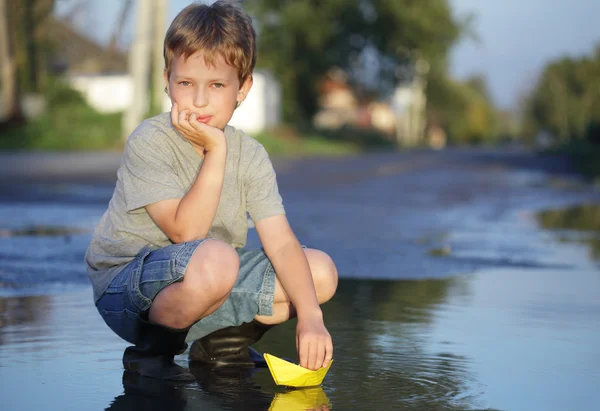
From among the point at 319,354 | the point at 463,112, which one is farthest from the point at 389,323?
the point at 463,112

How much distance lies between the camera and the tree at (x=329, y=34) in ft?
148

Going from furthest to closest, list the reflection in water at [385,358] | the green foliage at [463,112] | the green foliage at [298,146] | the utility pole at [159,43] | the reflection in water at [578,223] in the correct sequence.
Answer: the green foliage at [463,112] < the green foliage at [298,146] < the utility pole at [159,43] < the reflection in water at [578,223] < the reflection in water at [385,358]

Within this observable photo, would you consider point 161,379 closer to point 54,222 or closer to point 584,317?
point 584,317

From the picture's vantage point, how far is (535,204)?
39.4 feet

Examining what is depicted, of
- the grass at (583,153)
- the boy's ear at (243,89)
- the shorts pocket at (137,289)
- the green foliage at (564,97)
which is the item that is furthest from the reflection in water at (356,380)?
the green foliage at (564,97)

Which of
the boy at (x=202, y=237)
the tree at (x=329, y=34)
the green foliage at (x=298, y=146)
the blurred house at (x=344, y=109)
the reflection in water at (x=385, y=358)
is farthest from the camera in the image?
the blurred house at (x=344, y=109)

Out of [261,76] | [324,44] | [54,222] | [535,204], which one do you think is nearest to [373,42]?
[324,44]

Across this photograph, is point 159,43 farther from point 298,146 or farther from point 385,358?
point 385,358

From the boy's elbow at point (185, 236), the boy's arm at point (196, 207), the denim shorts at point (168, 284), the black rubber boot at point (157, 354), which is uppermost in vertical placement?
the boy's arm at point (196, 207)

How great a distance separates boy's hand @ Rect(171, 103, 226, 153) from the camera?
9.43 feet

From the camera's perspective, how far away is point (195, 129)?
2877 mm

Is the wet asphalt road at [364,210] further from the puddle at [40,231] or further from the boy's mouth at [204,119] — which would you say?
the boy's mouth at [204,119]

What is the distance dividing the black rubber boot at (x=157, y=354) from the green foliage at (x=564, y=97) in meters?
71.1

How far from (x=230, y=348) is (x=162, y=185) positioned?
0.59 meters
